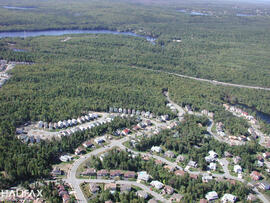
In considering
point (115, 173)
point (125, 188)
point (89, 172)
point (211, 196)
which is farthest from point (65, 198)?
point (211, 196)

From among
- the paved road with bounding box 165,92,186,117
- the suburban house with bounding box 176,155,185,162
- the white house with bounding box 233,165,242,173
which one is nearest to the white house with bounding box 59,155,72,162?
the suburban house with bounding box 176,155,185,162

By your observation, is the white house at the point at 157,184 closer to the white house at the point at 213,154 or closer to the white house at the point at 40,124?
the white house at the point at 213,154

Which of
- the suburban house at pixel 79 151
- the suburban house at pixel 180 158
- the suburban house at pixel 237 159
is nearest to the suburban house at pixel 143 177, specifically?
the suburban house at pixel 180 158

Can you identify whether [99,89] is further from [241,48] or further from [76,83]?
[241,48]

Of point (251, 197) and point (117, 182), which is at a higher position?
point (117, 182)

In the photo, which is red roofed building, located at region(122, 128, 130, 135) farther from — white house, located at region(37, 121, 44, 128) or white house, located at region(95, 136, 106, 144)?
white house, located at region(37, 121, 44, 128)

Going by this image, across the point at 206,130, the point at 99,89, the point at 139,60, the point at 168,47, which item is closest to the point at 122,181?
Result: the point at 206,130

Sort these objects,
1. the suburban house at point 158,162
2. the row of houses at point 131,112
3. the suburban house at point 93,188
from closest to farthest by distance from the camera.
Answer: the suburban house at point 93,188, the suburban house at point 158,162, the row of houses at point 131,112

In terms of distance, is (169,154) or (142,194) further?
(169,154)

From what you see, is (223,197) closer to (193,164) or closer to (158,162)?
(193,164)
